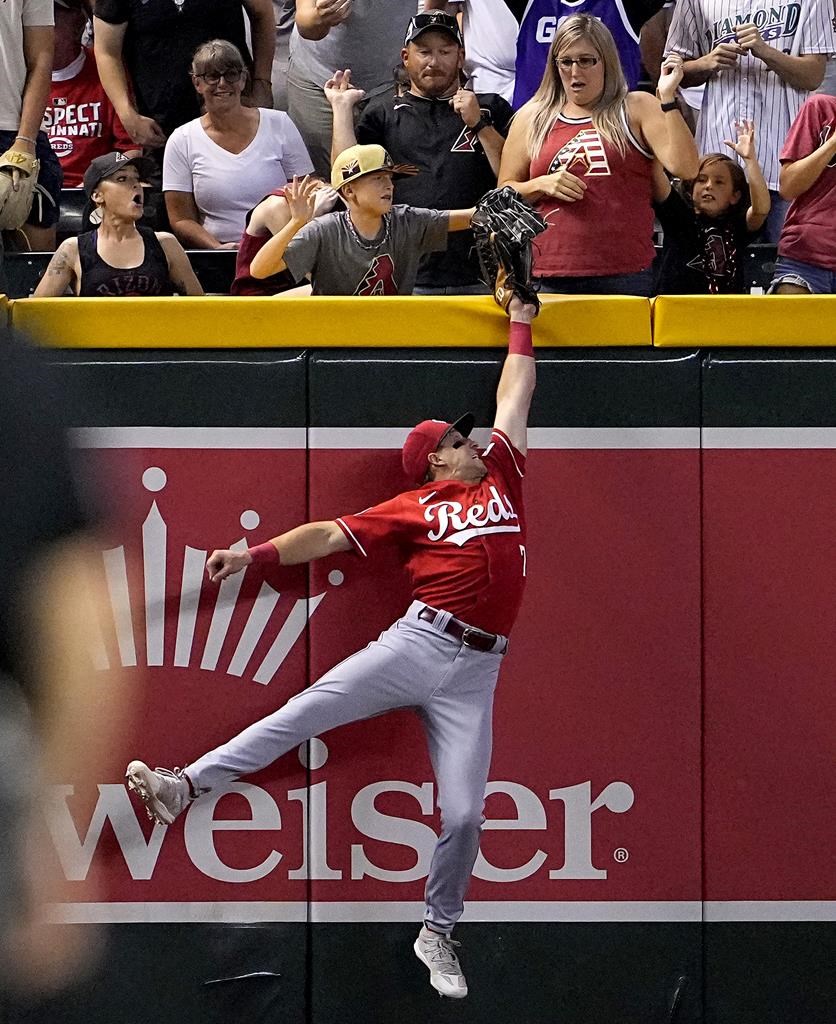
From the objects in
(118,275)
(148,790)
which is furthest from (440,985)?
(118,275)

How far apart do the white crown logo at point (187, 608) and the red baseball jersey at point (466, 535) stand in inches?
12.3

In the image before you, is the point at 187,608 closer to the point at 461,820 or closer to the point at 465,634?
the point at 465,634

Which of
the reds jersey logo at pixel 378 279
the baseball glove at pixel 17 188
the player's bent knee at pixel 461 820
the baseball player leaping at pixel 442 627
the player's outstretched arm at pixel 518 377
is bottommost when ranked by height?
the player's bent knee at pixel 461 820

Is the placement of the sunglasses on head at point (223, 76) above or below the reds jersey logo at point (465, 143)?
above

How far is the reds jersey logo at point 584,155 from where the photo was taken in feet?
17.6

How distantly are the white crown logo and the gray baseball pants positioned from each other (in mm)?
256

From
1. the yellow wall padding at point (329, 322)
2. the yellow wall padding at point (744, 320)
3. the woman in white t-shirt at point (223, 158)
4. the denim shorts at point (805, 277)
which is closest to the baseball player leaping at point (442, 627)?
the yellow wall padding at point (329, 322)

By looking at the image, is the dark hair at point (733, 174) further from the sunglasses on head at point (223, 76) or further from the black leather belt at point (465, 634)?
the black leather belt at point (465, 634)

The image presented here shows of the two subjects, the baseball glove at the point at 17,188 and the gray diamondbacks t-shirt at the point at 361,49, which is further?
the gray diamondbacks t-shirt at the point at 361,49

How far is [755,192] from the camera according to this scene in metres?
6.07

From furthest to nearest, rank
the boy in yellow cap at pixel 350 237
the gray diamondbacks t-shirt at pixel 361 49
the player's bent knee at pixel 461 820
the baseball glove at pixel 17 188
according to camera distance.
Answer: the gray diamondbacks t-shirt at pixel 361 49 → the baseball glove at pixel 17 188 → the boy in yellow cap at pixel 350 237 → the player's bent knee at pixel 461 820

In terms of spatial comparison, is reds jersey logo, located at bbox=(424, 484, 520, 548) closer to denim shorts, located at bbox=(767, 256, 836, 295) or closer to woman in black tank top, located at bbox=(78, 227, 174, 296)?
woman in black tank top, located at bbox=(78, 227, 174, 296)

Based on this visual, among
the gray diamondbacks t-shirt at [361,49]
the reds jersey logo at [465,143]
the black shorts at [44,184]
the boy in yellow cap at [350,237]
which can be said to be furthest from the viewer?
the gray diamondbacks t-shirt at [361,49]

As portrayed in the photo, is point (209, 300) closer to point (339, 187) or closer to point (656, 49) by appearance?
point (339, 187)
